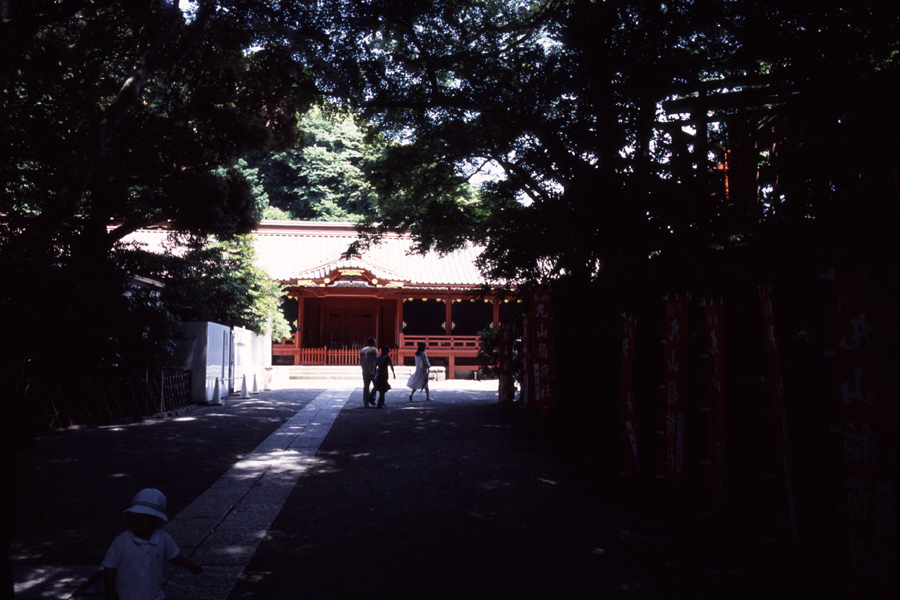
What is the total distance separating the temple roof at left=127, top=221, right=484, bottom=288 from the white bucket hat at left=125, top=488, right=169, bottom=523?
67.5ft

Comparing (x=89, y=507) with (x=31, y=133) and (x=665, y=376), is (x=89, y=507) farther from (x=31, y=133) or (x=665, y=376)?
(x=31, y=133)

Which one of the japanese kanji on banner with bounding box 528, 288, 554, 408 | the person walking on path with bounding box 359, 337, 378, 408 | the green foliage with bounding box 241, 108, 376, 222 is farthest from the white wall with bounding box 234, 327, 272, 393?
the green foliage with bounding box 241, 108, 376, 222

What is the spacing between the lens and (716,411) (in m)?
5.20

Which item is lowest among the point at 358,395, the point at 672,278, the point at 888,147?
the point at 358,395

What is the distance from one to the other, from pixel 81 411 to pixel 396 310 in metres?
17.5

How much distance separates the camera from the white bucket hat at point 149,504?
9.53 ft

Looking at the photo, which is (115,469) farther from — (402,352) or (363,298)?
(363,298)

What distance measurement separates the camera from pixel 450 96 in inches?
397

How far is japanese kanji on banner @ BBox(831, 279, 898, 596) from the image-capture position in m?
3.39

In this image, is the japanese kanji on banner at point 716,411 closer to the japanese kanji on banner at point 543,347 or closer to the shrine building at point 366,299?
the japanese kanji on banner at point 543,347

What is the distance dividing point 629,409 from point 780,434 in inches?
86.3

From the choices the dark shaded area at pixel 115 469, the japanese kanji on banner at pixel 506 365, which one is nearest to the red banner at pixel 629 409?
the dark shaded area at pixel 115 469

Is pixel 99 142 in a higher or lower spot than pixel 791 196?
higher

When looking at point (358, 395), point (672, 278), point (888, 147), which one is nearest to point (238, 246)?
point (358, 395)
